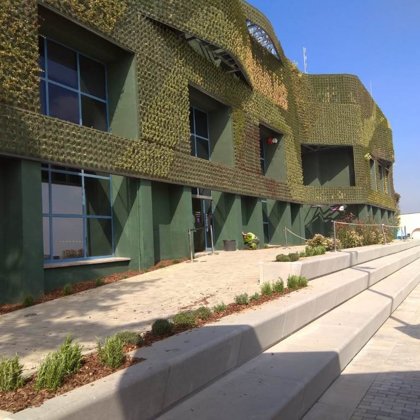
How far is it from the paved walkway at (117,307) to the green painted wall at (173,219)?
119 inches

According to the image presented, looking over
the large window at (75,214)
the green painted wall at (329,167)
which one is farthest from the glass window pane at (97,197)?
the green painted wall at (329,167)

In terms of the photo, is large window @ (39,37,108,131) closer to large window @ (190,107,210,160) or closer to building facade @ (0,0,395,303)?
building facade @ (0,0,395,303)

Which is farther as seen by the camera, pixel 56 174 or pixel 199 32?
pixel 199 32

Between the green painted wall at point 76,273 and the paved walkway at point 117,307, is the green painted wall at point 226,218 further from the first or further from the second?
the green painted wall at point 76,273

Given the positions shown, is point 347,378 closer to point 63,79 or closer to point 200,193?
point 63,79

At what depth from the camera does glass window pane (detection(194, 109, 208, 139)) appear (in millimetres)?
22020

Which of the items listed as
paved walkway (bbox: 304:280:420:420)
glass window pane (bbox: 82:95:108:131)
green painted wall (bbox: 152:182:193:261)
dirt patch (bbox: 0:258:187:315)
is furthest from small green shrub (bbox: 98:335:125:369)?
green painted wall (bbox: 152:182:193:261)

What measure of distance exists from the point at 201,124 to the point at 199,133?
51 cm

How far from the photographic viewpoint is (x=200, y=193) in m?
20.9

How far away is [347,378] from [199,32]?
16155 millimetres

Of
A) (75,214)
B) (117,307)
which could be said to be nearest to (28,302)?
(117,307)

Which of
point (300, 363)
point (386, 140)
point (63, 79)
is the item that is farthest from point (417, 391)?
point (386, 140)

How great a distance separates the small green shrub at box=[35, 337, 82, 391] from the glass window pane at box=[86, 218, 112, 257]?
10.6 m

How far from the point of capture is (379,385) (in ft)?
18.7
